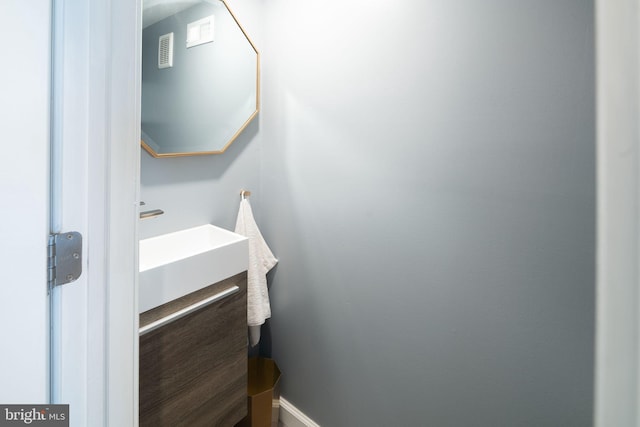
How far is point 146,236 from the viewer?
4.23ft

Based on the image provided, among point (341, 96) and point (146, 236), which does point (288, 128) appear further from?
point (146, 236)

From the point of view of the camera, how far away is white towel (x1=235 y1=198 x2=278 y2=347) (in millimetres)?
1500

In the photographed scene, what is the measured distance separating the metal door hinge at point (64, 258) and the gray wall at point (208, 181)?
743 mm

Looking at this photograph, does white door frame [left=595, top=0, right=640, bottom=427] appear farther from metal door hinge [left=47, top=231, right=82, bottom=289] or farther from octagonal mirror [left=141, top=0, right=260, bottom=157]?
octagonal mirror [left=141, top=0, right=260, bottom=157]

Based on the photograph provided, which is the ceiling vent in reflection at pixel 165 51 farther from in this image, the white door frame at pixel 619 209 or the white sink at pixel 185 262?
the white door frame at pixel 619 209

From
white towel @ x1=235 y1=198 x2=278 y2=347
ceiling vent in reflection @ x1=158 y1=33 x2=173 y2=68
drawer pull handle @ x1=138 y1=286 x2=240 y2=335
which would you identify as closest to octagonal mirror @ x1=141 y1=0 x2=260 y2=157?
ceiling vent in reflection @ x1=158 y1=33 x2=173 y2=68

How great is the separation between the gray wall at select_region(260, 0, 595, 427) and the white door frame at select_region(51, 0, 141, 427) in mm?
807

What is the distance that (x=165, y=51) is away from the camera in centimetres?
127

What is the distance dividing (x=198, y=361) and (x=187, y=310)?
20cm

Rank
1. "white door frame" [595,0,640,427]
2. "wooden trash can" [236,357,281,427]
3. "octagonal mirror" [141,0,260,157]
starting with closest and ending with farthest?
"white door frame" [595,0,640,427] < "octagonal mirror" [141,0,260,157] < "wooden trash can" [236,357,281,427]

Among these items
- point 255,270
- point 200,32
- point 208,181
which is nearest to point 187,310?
point 255,270

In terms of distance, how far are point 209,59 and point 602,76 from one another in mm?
1417

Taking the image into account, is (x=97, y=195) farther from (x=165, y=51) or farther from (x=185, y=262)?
(x=165, y=51)

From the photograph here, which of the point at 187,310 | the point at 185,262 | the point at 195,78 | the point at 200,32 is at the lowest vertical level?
the point at 187,310
